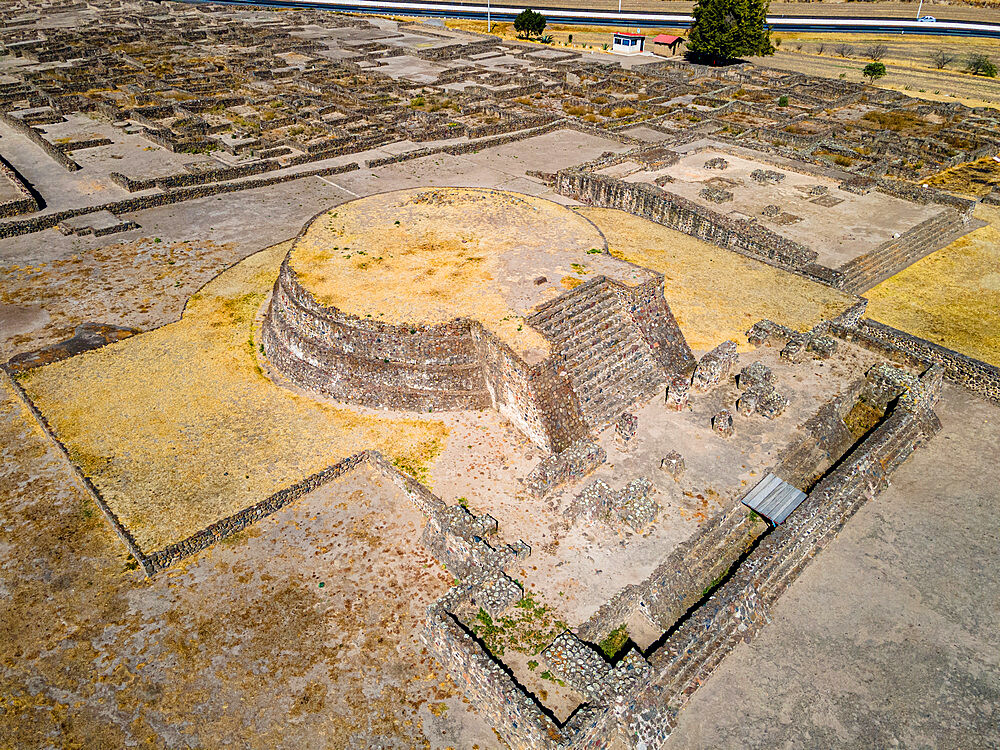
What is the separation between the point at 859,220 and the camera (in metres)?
27.4

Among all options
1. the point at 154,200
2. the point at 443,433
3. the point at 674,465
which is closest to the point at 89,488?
the point at 443,433

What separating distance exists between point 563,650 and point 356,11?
317 feet

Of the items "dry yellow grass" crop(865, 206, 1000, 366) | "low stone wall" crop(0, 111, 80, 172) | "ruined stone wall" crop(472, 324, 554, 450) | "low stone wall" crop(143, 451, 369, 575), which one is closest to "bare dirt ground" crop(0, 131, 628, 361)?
"low stone wall" crop(0, 111, 80, 172)

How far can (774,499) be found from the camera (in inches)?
559

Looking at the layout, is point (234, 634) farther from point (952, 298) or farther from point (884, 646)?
point (952, 298)

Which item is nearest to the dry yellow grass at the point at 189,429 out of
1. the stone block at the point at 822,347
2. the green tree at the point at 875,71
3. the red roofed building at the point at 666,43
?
the stone block at the point at 822,347

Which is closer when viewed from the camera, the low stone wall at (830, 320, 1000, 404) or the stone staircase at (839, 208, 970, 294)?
the low stone wall at (830, 320, 1000, 404)

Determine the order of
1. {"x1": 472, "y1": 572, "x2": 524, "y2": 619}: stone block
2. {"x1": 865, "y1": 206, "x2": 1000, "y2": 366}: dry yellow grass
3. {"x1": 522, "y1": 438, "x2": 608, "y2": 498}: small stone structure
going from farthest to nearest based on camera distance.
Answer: {"x1": 865, "y1": 206, "x2": 1000, "y2": 366}: dry yellow grass
{"x1": 522, "y1": 438, "x2": 608, "y2": 498}: small stone structure
{"x1": 472, "y1": 572, "x2": 524, "y2": 619}: stone block

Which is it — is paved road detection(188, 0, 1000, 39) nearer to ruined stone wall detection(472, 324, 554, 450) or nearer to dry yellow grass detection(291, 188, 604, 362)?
dry yellow grass detection(291, 188, 604, 362)

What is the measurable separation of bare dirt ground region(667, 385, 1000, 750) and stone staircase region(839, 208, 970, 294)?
33.3 ft

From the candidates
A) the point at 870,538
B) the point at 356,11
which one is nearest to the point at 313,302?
the point at 870,538

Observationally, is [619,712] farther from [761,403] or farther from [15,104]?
[15,104]

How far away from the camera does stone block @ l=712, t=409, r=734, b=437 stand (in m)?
16.1

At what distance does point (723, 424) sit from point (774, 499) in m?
2.47
